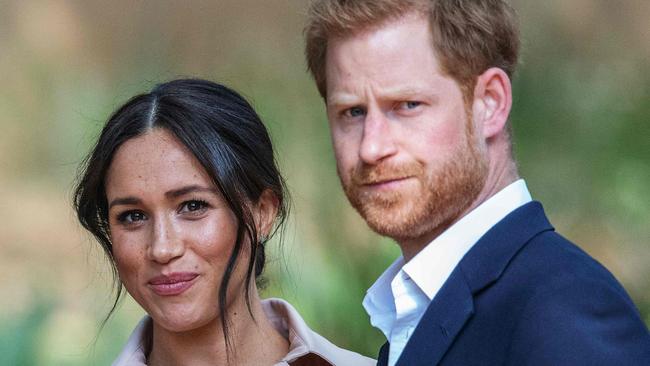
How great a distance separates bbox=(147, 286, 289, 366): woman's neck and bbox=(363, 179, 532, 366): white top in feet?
2.33

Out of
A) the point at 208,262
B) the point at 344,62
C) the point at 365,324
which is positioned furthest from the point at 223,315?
the point at 365,324

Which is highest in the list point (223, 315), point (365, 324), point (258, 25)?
point (258, 25)

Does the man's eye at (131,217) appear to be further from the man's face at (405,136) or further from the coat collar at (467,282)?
the coat collar at (467,282)

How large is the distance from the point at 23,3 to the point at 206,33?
0.67 metres

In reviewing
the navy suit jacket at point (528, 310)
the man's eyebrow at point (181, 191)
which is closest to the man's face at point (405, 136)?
the navy suit jacket at point (528, 310)

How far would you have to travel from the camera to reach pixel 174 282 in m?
2.76

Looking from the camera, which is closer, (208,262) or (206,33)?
(208,262)

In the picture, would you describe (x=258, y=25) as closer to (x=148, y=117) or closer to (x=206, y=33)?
(x=206, y=33)

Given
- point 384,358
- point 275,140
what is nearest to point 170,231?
point 384,358

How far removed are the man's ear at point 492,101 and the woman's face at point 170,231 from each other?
2.60ft

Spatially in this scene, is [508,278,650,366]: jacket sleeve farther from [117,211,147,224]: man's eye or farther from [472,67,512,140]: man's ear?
[117,211,147,224]: man's eye

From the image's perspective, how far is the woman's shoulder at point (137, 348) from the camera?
2.90 metres

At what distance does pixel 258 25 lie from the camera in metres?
4.78

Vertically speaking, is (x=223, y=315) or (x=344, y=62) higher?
(x=344, y=62)
